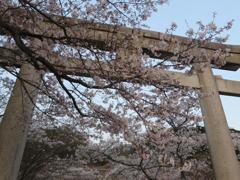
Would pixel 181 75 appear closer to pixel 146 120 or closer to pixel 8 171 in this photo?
pixel 146 120

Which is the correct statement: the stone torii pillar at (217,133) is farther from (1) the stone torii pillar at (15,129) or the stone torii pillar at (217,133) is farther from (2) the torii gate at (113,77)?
(1) the stone torii pillar at (15,129)

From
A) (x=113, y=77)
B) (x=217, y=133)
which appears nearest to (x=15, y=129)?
(x=113, y=77)

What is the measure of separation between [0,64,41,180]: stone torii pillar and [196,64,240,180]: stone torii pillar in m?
2.87

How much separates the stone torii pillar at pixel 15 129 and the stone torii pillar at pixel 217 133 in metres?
2.87

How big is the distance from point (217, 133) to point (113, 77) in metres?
2.90

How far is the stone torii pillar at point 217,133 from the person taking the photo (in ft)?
18.7

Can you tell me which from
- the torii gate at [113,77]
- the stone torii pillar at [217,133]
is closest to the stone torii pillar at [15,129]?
the torii gate at [113,77]

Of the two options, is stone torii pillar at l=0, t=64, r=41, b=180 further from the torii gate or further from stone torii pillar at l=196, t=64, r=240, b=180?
stone torii pillar at l=196, t=64, r=240, b=180

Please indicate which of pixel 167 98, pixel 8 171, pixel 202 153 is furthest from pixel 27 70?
pixel 202 153

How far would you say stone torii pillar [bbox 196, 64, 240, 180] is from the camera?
18.7ft

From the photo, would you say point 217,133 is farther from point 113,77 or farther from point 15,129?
point 15,129

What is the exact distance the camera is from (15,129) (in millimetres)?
5078

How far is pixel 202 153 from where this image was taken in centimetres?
873

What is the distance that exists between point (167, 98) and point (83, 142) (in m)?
4.99
